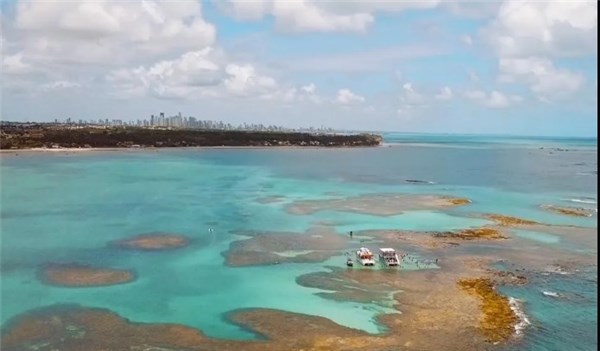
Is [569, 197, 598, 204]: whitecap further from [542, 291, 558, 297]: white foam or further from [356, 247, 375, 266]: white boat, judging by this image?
[356, 247, 375, 266]: white boat

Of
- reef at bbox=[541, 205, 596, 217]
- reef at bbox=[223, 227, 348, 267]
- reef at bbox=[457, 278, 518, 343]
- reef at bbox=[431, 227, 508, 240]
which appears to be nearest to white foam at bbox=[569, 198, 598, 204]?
reef at bbox=[541, 205, 596, 217]

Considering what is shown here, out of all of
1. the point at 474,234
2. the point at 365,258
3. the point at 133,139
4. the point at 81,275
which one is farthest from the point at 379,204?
the point at 133,139

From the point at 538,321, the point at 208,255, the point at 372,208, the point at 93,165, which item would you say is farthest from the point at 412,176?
the point at 538,321

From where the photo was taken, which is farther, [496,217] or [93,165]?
[93,165]

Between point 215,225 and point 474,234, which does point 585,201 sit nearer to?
point 474,234

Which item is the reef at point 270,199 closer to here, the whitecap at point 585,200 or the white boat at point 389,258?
the white boat at point 389,258

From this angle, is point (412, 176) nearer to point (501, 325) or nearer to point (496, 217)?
point (496, 217)
